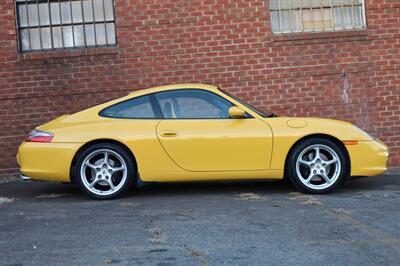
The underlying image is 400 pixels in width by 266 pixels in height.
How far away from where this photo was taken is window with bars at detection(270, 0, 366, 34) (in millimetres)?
9641

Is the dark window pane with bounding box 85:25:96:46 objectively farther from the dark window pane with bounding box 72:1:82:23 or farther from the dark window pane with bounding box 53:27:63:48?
the dark window pane with bounding box 53:27:63:48

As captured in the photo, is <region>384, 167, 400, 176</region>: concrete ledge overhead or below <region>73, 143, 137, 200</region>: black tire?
below

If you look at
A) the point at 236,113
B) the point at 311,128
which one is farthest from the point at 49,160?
the point at 311,128

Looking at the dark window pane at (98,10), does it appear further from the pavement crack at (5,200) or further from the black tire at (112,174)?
the pavement crack at (5,200)

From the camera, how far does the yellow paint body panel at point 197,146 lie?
6832 millimetres

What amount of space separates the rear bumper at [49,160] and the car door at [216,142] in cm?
104

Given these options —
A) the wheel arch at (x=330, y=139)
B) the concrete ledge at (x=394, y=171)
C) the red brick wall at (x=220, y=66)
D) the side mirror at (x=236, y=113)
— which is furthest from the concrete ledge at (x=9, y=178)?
the concrete ledge at (x=394, y=171)

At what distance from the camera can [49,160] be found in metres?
6.82

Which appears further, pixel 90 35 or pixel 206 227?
pixel 90 35

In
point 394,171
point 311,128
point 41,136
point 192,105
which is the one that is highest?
point 192,105

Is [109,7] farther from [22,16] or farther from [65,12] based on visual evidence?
[22,16]

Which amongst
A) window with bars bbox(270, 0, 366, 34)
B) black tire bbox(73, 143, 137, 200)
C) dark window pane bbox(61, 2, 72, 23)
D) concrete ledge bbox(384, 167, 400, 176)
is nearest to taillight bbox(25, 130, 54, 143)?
black tire bbox(73, 143, 137, 200)

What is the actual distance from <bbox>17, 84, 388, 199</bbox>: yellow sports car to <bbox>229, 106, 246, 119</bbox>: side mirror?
0.01m

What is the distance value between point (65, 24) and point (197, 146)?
12.4 ft
